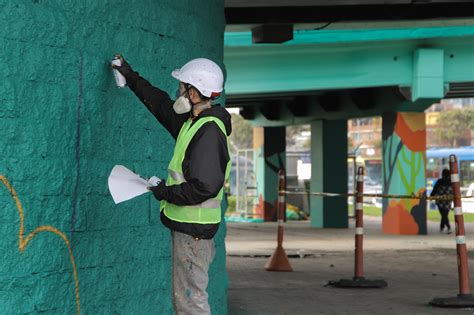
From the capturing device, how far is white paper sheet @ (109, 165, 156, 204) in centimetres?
530

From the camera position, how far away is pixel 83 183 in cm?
554

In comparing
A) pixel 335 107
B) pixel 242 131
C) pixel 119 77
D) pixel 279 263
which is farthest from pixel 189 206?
pixel 242 131

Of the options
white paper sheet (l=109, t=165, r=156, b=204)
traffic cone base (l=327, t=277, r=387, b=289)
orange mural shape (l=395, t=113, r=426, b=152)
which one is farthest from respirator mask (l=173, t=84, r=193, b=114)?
orange mural shape (l=395, t=113, r=426, b=152)

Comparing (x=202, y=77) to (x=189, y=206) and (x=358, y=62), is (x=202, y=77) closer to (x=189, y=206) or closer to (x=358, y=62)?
(x=189, y=206)

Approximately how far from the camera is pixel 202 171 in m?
5.04

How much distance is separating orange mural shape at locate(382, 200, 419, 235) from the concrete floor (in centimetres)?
125

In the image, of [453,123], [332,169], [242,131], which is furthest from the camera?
[242,131]

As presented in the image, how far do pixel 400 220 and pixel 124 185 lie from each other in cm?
2074

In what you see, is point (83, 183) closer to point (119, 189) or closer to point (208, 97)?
point (119, 189)

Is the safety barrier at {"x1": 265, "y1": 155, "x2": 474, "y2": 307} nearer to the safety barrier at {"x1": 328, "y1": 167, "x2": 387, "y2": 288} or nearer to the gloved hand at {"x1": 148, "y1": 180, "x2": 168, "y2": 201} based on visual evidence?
the safety barrier at {"x1": 328, "y1": 167, "x2": 387, "y2": 288}

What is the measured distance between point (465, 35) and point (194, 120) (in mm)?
19136

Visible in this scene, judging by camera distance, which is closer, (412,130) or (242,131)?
(412,130)

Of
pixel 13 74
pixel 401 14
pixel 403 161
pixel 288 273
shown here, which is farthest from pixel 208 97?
pixel 403 161

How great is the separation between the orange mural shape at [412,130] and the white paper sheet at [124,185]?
67.6 ft
